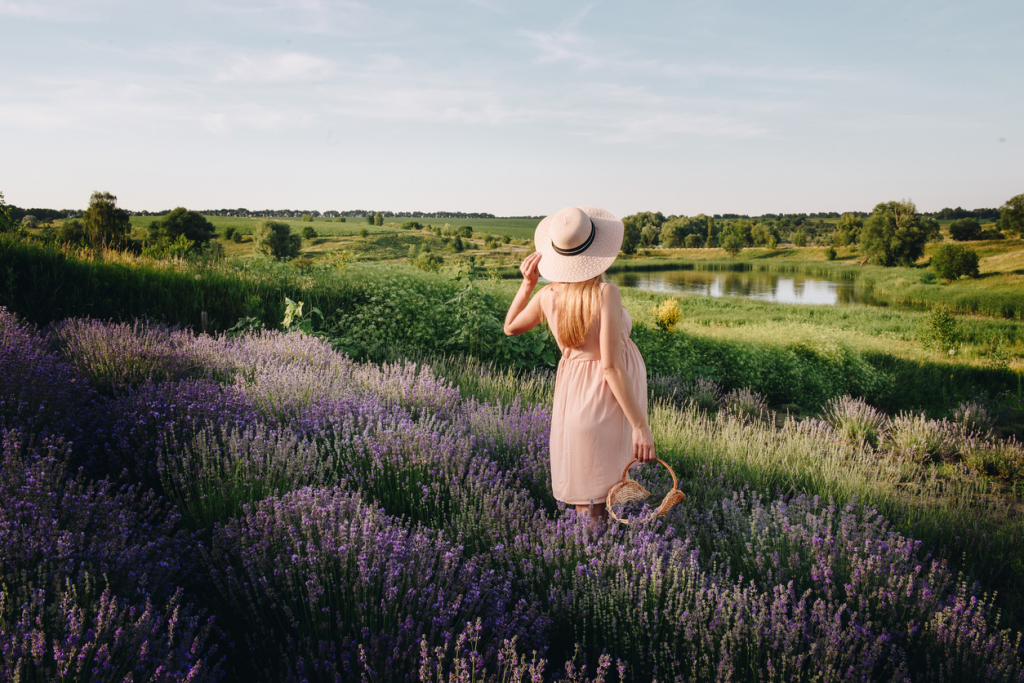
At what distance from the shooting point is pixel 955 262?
12.8m

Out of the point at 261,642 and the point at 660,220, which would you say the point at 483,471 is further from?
the point at 660,220

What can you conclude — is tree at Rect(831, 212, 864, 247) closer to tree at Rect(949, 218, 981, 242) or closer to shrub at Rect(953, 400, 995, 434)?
tree at Rect(949, 218, 981, 242)

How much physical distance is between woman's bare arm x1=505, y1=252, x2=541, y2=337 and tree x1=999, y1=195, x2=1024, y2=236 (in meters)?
14.0

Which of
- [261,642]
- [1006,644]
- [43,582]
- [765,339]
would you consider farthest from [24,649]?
[765,339]

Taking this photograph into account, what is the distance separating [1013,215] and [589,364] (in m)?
14.4

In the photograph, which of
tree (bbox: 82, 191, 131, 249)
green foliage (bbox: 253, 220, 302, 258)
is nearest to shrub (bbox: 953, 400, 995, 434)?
green foliage (bbox: 253, 220, 302, 258)

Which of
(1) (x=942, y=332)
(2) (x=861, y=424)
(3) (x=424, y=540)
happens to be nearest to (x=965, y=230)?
(1) (x=942, y=332)

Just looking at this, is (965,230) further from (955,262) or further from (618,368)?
(618,368)

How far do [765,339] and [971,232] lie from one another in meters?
7.84

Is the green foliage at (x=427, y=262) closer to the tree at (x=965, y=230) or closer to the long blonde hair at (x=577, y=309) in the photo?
the long blonde hair at (x=577, y=309)

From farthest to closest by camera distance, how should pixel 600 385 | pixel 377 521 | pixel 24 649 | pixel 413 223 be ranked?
1. pixel 413 223
2. pixel 600 385
3. pixel 377 521
4. pixel 24 649

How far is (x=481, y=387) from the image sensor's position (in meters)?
5.17

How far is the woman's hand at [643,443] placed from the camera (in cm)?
234

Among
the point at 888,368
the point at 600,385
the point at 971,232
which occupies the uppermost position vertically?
the point at 971,232
